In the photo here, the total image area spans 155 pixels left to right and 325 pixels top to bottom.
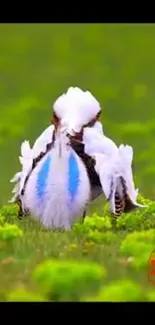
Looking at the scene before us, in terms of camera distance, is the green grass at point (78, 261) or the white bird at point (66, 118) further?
the white bird at point (66, 118)

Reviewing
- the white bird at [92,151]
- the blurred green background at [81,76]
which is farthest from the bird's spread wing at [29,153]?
the blurred green background at [81,76]

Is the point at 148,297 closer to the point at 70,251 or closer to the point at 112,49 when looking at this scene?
the point at 70,251

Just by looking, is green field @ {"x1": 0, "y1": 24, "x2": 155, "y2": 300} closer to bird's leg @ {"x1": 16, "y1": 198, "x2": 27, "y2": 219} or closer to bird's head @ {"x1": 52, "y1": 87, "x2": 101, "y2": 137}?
bird's leg @ {"x1": 16, "y1": 198, "x2": 27, "y2": 219}

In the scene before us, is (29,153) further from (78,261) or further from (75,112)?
(78,261)

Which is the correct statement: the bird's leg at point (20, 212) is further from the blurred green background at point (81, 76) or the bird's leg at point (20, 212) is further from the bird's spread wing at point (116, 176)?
the blurred green background at point (81, 76)

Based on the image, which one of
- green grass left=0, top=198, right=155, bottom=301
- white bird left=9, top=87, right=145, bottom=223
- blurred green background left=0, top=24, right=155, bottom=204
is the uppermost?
blurred green background left=0, top=24, right=155, bottom=204

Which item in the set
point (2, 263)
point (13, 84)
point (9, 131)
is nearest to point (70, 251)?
point (2, 263)

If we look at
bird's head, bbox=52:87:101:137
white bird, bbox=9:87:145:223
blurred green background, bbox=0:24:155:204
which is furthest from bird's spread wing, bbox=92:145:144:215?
blurred green background, bbox=0:24:155:204
